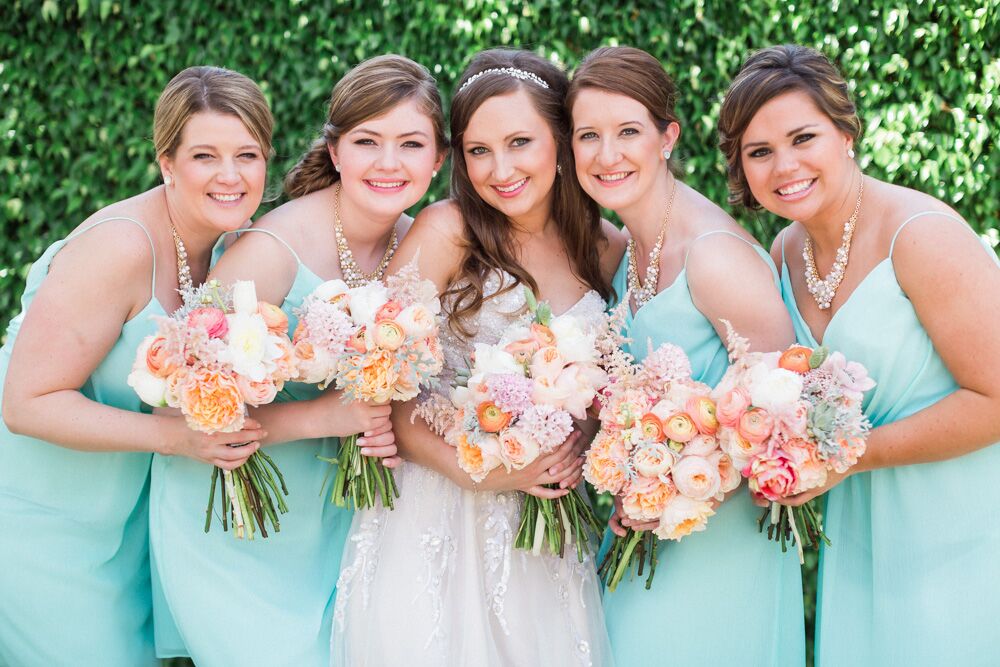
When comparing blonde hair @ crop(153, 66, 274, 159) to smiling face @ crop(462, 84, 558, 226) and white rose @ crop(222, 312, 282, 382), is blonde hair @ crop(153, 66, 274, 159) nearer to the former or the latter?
smiling face @ crop(462, 84, 558, 226)

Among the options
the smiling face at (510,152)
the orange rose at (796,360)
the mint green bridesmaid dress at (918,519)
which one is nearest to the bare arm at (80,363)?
the smiling face at (510,152)

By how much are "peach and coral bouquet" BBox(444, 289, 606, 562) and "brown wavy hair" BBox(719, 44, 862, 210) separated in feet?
3.36

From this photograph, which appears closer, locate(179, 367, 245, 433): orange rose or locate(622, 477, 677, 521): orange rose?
locate(179, 367, 245, 433): orange rose

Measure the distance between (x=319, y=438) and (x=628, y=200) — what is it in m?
1.53

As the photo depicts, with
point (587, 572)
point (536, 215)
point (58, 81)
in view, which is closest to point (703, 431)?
point (587, 572)

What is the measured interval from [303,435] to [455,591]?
79cm

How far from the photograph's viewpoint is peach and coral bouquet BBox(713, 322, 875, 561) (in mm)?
2857

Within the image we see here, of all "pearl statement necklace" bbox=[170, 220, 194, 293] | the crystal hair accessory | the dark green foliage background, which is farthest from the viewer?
the dark green foliage background

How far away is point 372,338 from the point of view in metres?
3.02

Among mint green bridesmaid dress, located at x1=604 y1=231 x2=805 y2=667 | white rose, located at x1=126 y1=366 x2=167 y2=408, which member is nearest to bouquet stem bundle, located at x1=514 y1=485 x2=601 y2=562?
mint green bridesmaid dress, located at x1=604 y1=231 x2=805 y2=667

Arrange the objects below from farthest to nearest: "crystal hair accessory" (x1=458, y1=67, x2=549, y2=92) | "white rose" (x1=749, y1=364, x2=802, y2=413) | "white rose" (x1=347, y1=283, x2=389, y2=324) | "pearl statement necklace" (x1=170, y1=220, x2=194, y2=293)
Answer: "crystal hair accessory" (x1=458, y1=67, x2=549, y2=92)
"pearl statement necklace" (x1=170, y1=220, x2=194, y2=293)
"white rose" (x1=347, y1=283, x2=389, y2=324)
"white rose" (x1=749, y1=364, x2=802, y2=413)

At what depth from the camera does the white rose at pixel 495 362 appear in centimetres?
308

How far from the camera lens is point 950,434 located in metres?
3.12

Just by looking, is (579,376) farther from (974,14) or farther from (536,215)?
(974,14)
